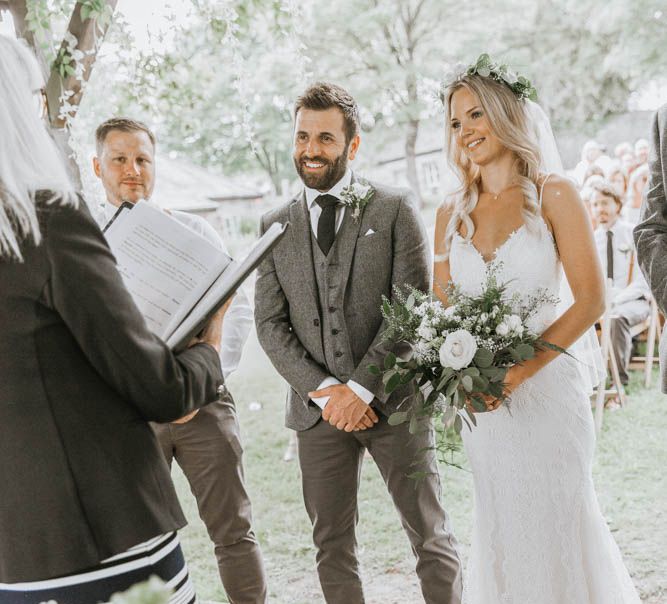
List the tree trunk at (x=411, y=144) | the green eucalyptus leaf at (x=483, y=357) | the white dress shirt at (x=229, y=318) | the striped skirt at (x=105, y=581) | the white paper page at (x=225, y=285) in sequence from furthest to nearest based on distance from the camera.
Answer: the tree trunk at (x=411, y=144)
the white dress shirt at (x=229, y=318)
the green eucalyptus leaf at (x=483, y=357)
the white paper page at (x=225, y=285)
the striped skirt at (x=105, y=581)

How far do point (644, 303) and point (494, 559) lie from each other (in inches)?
201

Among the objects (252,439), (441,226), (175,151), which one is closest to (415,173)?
(175,151)

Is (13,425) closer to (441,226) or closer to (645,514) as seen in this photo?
(441,226)

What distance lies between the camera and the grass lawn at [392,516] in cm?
381

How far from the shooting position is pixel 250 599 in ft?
10.1

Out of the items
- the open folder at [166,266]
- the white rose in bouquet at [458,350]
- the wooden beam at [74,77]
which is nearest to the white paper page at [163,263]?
the open folder at [166,266]

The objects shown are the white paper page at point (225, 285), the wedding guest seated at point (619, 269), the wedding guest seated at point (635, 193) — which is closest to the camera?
the white paper page at point (225, 285)

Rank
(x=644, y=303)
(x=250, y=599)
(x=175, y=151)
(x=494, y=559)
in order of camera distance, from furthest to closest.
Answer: (x=175, y=151) < (x=644, y=303) < (x=250, y=599) < (x=494, y=559)

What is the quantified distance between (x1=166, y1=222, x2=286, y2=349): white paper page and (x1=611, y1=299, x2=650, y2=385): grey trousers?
593 centimetres

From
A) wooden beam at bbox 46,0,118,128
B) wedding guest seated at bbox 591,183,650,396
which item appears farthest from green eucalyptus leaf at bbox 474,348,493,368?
wedding guest seated at bbox 591,183,650,396

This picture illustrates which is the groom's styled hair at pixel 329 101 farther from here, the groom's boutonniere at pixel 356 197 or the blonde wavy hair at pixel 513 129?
the blonde wavy hair at pixel 513 129

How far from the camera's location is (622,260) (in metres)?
7.09

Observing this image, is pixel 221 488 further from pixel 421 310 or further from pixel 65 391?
pixel 65 391

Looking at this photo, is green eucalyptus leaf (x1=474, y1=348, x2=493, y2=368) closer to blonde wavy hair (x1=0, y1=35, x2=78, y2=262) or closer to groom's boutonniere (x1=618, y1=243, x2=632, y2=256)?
blonde wavy hair (x1=0, y1=35, x2=78, y2=262)
